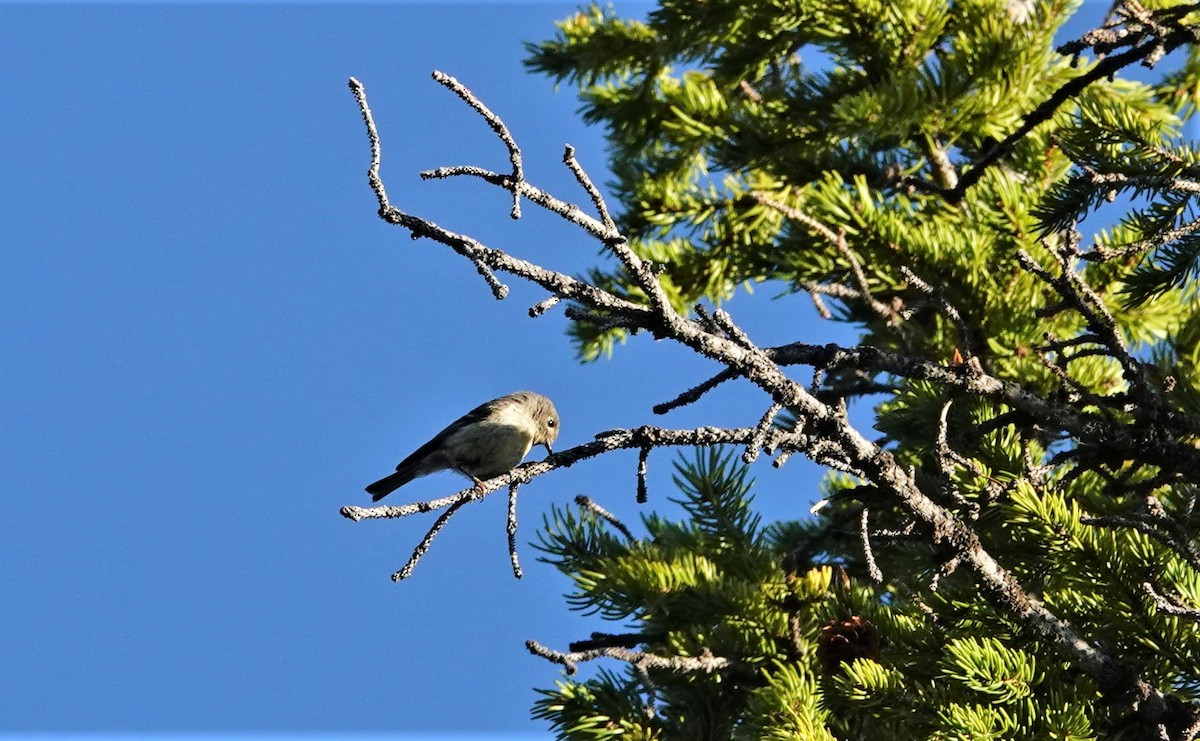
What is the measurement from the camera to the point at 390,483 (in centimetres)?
818

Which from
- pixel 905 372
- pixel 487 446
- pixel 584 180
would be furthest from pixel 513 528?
pixel 487 446

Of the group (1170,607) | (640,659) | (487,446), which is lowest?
(1170,607)

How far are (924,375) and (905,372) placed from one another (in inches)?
2.6

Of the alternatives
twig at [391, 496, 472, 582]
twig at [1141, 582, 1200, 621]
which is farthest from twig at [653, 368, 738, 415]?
twig at [1141, 582, 1200, 621]

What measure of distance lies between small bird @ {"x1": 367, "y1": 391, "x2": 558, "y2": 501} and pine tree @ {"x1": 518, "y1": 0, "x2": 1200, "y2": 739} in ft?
3.91

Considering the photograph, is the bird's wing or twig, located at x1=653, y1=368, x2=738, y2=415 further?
the bird's wing

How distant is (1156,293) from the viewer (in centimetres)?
411

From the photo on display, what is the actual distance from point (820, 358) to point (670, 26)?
132 inches

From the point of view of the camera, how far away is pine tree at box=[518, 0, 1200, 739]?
357 cm

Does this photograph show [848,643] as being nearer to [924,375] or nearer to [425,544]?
[924,375]

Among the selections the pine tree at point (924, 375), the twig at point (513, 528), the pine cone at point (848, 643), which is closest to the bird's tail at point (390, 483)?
the pine tree at point (924, 375)

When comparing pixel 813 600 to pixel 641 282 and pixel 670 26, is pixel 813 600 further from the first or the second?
pixel 670 26

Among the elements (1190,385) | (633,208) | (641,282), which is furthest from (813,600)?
(633,208)

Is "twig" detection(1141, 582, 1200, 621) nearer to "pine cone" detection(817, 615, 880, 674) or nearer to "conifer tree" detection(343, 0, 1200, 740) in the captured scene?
"conifer tree" detection(343, 0, 1200, 740)
